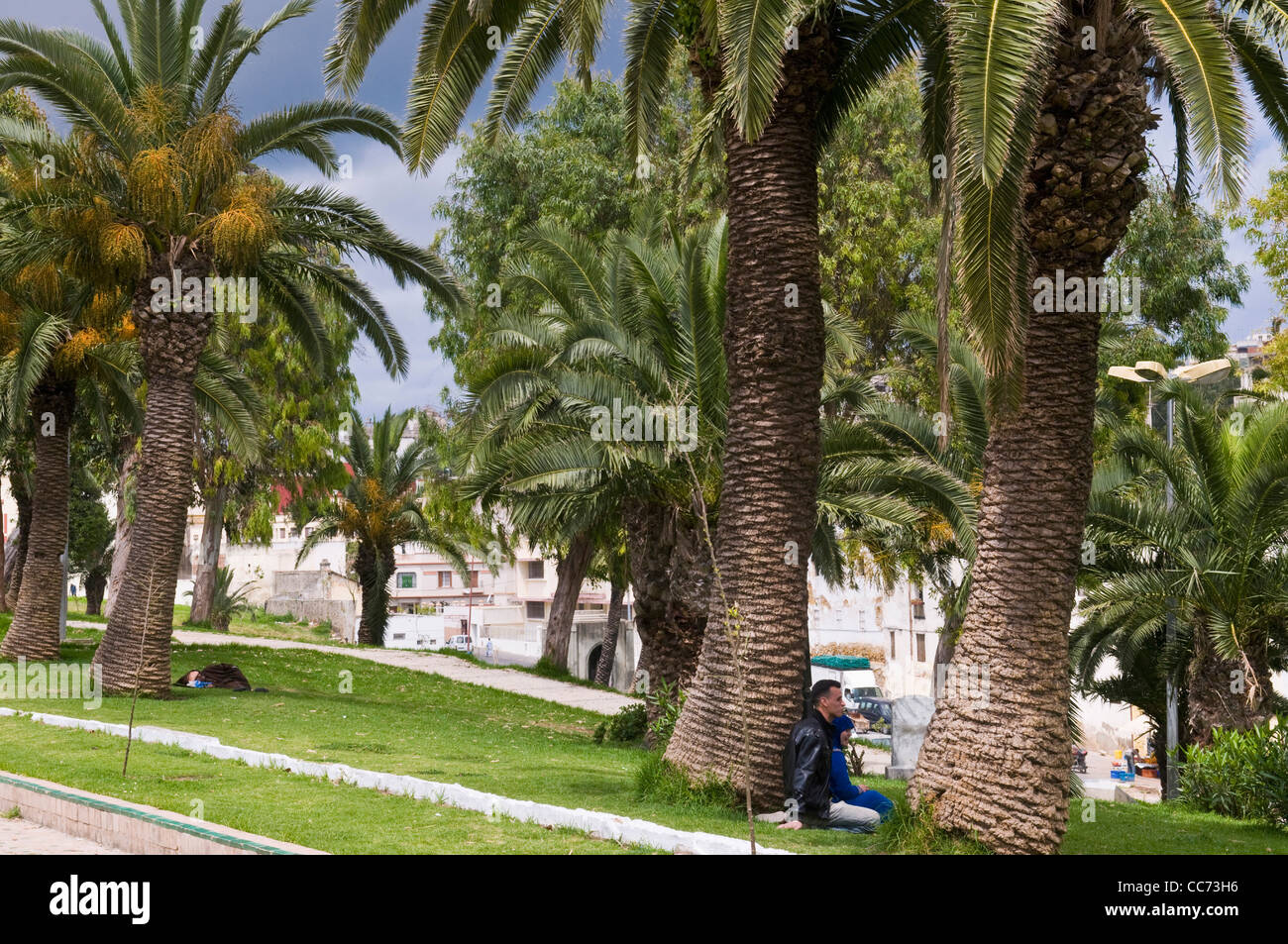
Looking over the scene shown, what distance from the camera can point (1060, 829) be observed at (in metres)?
7.59

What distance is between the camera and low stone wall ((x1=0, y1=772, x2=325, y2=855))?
22.3ft

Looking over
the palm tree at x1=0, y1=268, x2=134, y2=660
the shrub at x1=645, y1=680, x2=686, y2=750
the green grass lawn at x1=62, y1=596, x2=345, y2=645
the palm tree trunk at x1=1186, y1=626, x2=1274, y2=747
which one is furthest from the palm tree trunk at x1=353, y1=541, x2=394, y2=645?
the palm tree trunk at x1=1186, y1=626, x2=1274, y2=747

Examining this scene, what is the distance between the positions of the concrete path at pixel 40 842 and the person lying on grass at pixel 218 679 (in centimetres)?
929

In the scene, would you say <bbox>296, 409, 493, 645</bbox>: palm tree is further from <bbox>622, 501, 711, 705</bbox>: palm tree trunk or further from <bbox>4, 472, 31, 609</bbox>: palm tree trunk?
<bbox>622, 501, 711, 705</bbox>: palm tree trunk

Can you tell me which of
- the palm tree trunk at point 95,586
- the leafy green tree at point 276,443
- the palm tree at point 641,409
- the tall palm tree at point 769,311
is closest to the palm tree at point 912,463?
the palm tree at point 641,409

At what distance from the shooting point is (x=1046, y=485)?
309 inches

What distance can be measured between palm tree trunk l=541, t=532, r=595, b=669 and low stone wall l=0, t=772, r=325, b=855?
19045 mm

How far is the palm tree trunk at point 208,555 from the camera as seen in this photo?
3300 centimetres

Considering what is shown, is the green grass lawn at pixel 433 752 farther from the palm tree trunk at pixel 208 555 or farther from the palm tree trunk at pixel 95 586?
the palm tree trunk at pixel 95 586

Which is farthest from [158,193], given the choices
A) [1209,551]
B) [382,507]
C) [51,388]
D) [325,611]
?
[325,611]

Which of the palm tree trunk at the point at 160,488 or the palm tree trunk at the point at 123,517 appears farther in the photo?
the palm tree trunk at the point at 123,517

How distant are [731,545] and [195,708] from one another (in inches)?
348

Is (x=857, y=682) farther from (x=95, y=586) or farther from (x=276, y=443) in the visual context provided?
(x=95, y=586)
